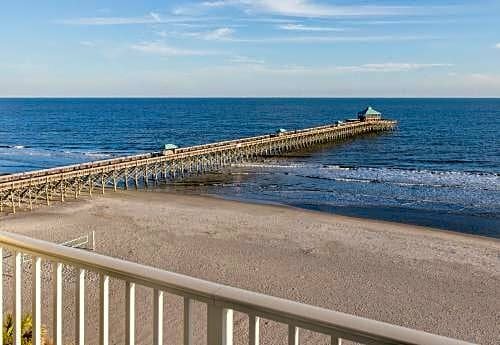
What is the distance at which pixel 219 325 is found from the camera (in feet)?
7.91

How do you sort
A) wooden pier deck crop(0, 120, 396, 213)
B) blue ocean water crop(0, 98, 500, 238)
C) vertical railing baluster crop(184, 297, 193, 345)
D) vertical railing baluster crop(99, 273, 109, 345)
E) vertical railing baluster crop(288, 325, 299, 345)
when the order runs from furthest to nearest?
blue ocean water crop(0, 98, 500, 238) < wooden pier deck crop(0, 120, 396, 213) < vertical railing baluster crop(99, 273, 109, 345) < vertical railing baluster crop(184, 297, 193, 345) < vertical railing baluster crop(288, 325, 299, 345)

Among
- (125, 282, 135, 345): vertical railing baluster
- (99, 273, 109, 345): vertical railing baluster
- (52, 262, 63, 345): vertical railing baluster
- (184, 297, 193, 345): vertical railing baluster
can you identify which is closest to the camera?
(184, 297, 193, 345): vertical railing baluster

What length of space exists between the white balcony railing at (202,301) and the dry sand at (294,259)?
231 inches

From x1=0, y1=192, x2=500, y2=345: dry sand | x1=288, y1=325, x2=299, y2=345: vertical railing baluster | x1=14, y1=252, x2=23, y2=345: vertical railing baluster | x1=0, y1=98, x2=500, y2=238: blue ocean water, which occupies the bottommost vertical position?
A: x1=0, y1=192, x2=500, y2=345: dry sand

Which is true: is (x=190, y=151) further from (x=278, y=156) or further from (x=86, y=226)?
(x=86, y=226)

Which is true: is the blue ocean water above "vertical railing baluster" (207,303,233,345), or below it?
below

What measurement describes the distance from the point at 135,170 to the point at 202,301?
1323 inches

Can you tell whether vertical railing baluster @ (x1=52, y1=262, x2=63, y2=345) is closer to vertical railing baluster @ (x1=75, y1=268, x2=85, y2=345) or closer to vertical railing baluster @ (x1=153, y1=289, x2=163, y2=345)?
vertical railing baluster @ (x1=75, y1=268, x2=85, y2=345)

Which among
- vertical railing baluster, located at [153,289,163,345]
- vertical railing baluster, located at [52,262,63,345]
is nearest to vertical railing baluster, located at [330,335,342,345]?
vertical railing baluster, located at [153,289,163,345]

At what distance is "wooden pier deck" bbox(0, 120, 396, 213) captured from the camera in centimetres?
2686

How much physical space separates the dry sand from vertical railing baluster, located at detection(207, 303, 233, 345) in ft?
21.2

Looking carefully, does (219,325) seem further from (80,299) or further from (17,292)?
(17,292)

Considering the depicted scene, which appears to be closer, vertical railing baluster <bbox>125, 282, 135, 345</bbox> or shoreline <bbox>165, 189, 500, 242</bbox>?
vertical railing baluster <bbox>125, 282, 135, 345</bbox>

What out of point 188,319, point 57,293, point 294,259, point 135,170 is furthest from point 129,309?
point 135,170
